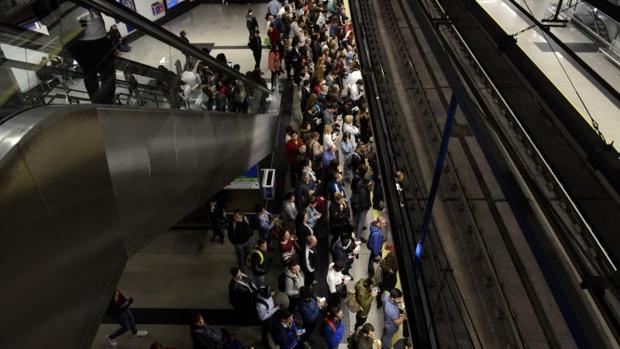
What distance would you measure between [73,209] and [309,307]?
397cm

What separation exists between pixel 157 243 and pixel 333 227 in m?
3.12

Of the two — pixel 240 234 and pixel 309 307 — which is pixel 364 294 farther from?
pixel 240 234

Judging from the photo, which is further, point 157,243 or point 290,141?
point 290,141

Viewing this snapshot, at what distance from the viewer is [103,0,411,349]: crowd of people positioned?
5.67m

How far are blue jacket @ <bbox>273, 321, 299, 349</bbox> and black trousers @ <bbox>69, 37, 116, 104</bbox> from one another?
3.28 metres

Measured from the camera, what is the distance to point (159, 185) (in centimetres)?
372

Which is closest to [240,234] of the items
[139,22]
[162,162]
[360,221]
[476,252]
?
[360,221]

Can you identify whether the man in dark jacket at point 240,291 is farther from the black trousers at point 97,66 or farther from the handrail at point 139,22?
the black trousers at point 97,66

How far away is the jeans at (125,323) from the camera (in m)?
6.15

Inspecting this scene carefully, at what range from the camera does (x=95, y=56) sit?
3834 millimetres

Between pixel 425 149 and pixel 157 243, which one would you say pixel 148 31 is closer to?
pixel 425 149

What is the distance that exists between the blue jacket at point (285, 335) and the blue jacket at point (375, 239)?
5.62 feet

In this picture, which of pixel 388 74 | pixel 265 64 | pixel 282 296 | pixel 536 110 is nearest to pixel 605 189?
pixel 536 110

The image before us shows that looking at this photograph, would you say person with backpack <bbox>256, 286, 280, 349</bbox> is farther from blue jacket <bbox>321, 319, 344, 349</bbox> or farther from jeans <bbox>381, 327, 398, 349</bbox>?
jeans <bbox>381, 327, 398, 349</bbox>
